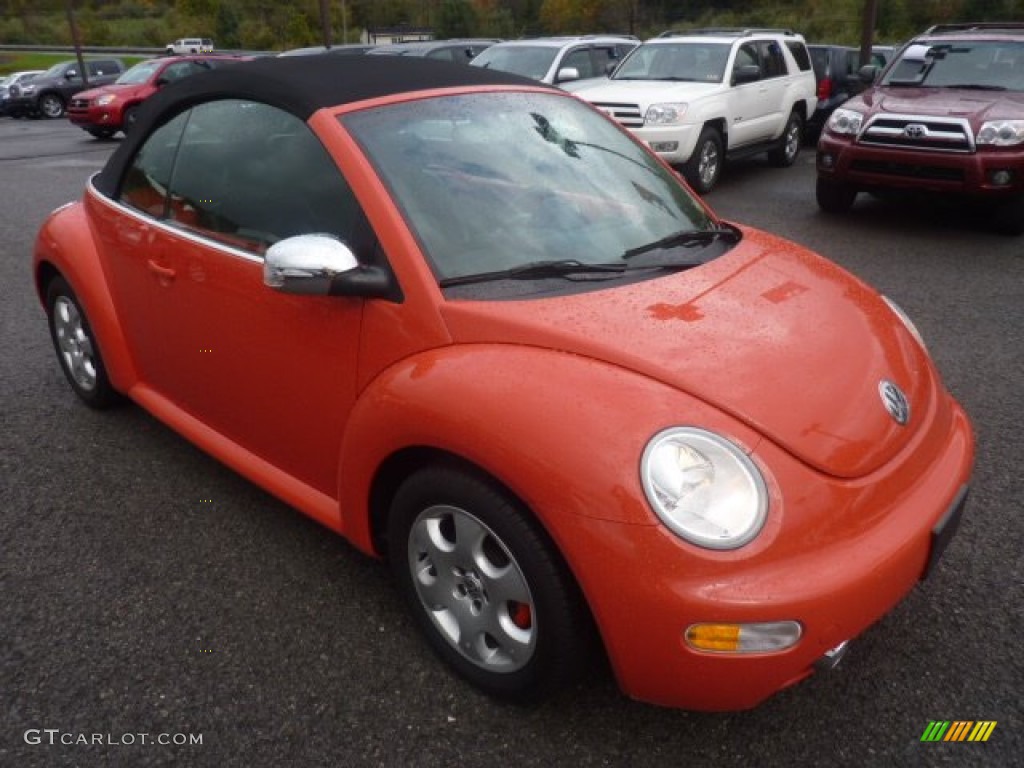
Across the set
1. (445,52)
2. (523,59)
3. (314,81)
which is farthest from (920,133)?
(445,52)

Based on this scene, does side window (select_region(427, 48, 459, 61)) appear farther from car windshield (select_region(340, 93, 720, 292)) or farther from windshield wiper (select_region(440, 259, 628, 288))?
windshield wiper (select_region(440, 259, 628, 288))

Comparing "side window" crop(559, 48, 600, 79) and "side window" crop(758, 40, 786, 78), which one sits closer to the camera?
"side window" crop(758, 40, 786, 78)

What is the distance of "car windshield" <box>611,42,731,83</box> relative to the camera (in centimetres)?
974

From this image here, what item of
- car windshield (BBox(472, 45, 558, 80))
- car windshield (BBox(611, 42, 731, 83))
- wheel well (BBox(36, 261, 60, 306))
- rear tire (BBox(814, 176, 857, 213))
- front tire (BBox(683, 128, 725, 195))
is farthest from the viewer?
car windshield (BBox(472, 45, 558, 80))

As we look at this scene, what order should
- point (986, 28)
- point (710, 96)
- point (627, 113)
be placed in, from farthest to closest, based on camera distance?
point (710, 96) → point (627, 113) → point (986, 28)

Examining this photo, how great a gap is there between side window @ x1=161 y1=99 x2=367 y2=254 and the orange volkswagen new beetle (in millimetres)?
11

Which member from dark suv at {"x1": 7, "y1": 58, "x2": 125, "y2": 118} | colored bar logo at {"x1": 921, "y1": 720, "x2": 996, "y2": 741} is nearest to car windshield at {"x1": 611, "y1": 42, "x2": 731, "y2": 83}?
colored bar logo at {"x1": 921, "y1": 720, "x2": 996, "y2": 741}

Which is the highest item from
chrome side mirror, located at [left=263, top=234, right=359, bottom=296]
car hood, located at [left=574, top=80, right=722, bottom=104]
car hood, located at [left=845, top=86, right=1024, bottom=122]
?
chrome side mirror, located at [left=263, top=234, right=359, bottom=296]

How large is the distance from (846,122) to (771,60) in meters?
3.36

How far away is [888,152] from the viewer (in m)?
7.42

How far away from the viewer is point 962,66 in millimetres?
7938

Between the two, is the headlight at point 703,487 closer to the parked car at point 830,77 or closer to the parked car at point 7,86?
the parked car at point 830,77

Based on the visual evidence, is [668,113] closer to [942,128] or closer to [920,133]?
[920,133]

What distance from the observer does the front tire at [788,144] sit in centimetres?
1113
